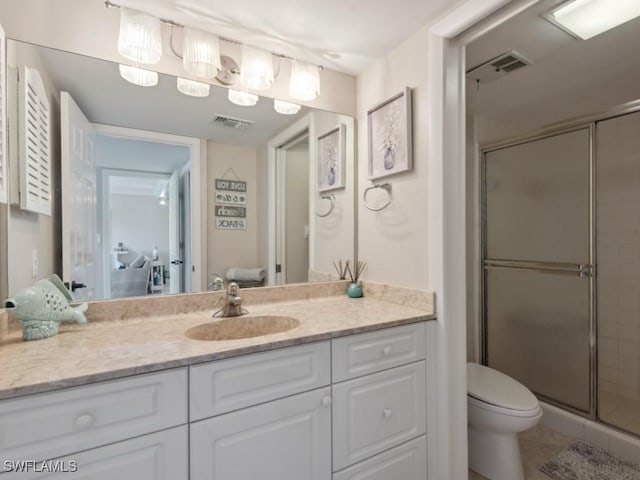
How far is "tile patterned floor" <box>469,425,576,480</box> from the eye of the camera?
1.70 metres

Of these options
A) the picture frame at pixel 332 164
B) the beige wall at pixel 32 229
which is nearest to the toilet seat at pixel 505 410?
the picture frame at pixel 332 164

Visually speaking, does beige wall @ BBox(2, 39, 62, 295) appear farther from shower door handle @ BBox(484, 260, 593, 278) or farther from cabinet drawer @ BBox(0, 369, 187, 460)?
shower door handle @ BBox(484, 260, 593, 278)

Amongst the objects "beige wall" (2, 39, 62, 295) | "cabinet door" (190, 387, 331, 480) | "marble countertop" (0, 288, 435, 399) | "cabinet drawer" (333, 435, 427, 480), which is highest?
"beige wall" (2, 39, 62, 295)

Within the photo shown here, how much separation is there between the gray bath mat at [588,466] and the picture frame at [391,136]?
1.77 m

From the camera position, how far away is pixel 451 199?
56.7 inches

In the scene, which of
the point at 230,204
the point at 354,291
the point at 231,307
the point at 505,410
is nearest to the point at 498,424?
the point at 505,410

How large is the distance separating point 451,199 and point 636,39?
132 cm

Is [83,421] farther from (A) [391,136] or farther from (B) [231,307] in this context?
(A) [391,136]

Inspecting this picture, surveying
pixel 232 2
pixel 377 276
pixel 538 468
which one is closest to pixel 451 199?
pixel 377 276

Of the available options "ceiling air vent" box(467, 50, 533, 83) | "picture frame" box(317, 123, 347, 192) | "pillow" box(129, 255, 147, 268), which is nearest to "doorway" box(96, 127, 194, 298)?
"pillow" box(129, 255, 147, 268)

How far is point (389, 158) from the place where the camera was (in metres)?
1.69

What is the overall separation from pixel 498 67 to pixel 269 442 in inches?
85.2

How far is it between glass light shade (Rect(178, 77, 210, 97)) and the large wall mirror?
2 centimetres

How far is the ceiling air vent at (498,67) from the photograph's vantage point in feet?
5.69
